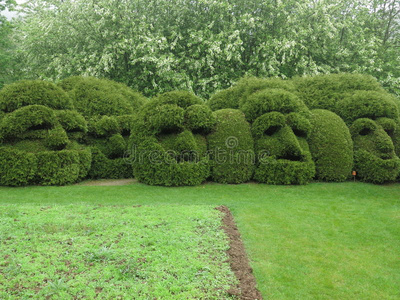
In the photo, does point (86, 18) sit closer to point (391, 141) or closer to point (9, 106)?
point (9, 106)

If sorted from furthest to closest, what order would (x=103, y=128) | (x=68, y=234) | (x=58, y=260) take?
(x=103, y=128), (x=68, y=234), (x=58, y=260)

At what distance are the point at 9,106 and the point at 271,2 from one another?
1395 centimetres

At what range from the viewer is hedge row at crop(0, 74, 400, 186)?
33.7 ft

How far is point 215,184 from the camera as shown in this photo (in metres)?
10.7

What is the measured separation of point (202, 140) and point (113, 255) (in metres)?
6.53

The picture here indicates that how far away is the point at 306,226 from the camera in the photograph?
6777 millimetres

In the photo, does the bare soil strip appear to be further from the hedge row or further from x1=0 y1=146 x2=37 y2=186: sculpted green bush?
x1=0 y1=146 x2=37 y2=186: sculpted green bush

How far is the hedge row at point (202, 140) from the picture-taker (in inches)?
404

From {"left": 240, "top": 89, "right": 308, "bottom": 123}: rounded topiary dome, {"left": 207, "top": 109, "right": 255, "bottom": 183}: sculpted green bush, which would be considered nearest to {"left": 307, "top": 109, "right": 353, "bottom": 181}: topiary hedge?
{"left": 240, "top": 89, "right": 308, "bottom": 123}: rounded topiary dome

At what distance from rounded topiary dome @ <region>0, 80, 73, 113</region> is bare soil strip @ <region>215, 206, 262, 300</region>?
7.44m

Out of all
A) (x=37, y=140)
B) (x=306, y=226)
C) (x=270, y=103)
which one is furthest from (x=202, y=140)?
(x=37, y=140)

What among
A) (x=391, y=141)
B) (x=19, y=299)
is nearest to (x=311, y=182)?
(x=391, y=141)

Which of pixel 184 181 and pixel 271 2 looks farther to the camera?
pixel 271 2

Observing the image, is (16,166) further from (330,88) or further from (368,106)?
(368,106)
